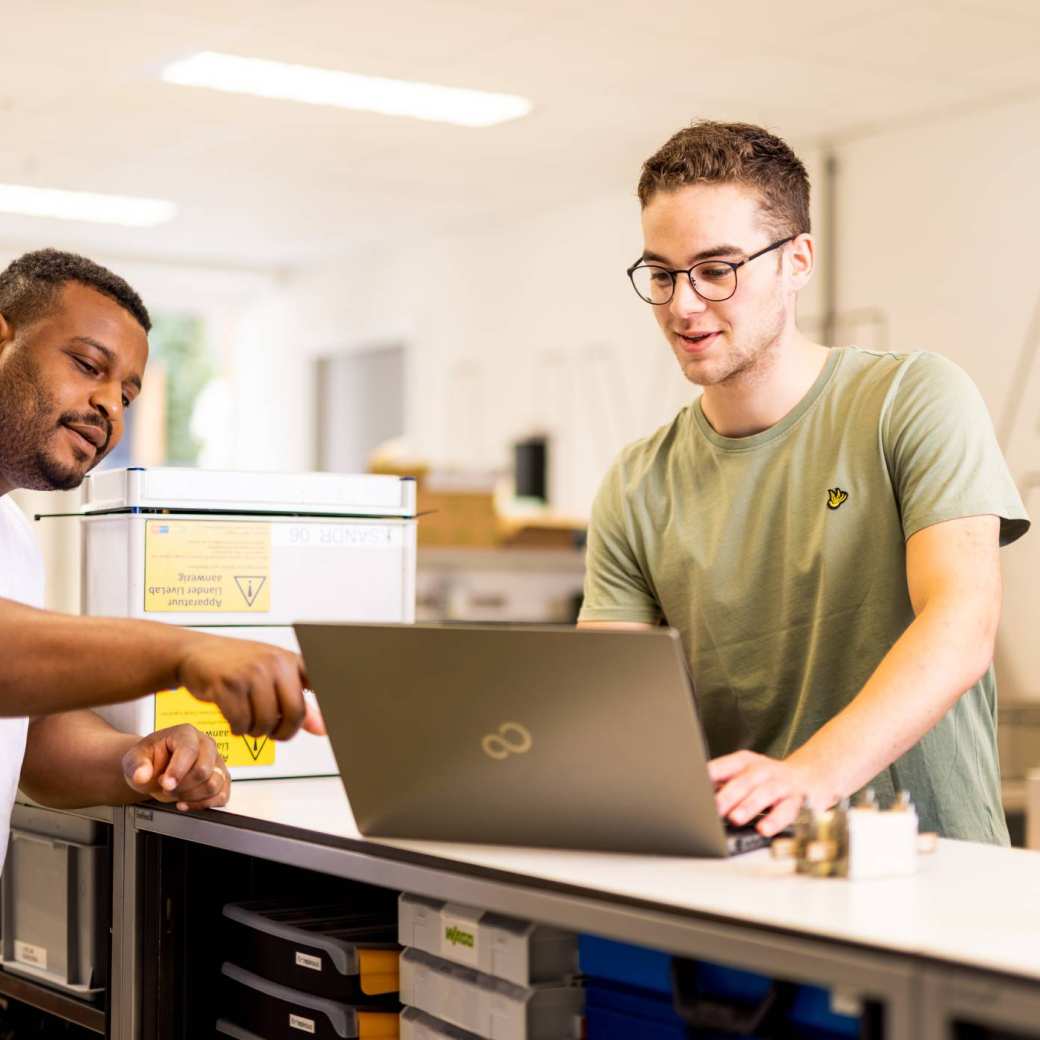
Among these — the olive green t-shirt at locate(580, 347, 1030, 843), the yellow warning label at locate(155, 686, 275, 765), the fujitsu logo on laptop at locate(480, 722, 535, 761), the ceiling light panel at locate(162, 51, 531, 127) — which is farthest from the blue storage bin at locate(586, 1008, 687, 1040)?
the ceiling light panel at locate(162, 51, 531, 127)

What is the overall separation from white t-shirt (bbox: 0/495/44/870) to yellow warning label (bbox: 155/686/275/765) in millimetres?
179

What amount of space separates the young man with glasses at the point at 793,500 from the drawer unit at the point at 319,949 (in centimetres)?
44

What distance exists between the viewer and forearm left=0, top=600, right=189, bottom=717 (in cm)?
131

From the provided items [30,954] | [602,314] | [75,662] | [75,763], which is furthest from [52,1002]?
[602,314]

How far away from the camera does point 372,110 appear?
18.6 ft

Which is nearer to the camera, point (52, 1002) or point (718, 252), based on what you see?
point (718, 252)

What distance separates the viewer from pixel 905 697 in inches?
59.7

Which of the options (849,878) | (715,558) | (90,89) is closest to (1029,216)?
(90,89)

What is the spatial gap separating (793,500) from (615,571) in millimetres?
255

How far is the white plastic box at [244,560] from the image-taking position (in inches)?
79.0

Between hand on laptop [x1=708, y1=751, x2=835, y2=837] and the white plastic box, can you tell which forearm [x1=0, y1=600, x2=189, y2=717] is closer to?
hand on laptop [x1=708, y1=751, x2=835, y2=837]

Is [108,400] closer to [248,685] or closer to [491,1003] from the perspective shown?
[248,685]

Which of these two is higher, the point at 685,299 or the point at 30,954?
the point at 685,299

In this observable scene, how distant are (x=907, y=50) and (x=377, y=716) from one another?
4100mm
